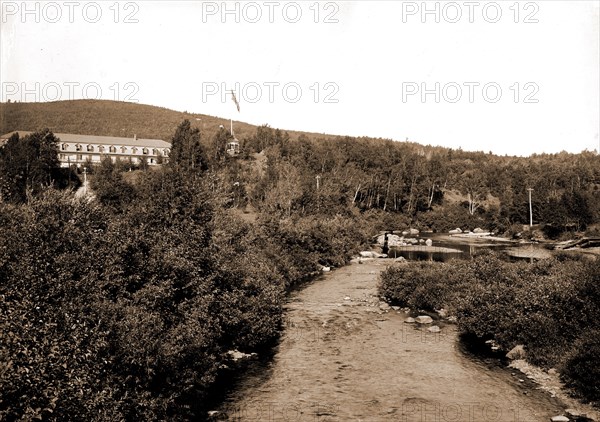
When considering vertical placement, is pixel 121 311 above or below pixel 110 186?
below

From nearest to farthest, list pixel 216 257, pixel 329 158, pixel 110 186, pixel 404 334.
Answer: pixel 216 257
pixel 404 334
pixel 110 186
pixel 329 158

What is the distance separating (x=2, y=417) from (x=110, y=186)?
69.3m

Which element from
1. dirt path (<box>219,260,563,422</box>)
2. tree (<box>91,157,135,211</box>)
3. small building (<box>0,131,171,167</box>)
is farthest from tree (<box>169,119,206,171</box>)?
dirt path (<box>219,260,563,422</box>)

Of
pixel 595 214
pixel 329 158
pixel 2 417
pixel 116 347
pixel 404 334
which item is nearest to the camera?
pixel 2 417

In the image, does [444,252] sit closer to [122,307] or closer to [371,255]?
[371,255]

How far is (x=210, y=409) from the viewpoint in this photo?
20.5 meters

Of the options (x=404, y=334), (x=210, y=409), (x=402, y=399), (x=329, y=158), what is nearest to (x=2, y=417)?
(x=210, y=409)

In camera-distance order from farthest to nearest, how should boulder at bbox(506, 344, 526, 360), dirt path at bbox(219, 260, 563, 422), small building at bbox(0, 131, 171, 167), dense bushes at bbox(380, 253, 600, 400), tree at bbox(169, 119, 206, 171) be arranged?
small building at bbox(0, 131, 171, 167), tree at bbox(169, 119, 206, 171), boulder at bbox(506, 344, 526, 360), dense bushes at bbox(380, 253, 600, 400), dirt path at bbox(219, 260, 563, 422)

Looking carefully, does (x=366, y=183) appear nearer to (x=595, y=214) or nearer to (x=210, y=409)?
(x=595, y=214)

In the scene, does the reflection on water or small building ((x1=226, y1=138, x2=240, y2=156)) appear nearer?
the reflection on water

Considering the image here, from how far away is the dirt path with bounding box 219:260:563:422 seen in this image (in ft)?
65.6

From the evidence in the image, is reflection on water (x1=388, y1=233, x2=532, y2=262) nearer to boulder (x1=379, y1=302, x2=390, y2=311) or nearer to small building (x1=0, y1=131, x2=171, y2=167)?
boulder (x1=379, y1=302, x2=390, y2=311)

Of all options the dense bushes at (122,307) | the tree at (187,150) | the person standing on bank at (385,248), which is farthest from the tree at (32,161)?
the dense bushes at (122,307)

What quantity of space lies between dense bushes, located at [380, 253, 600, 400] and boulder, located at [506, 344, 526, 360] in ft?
1.34
